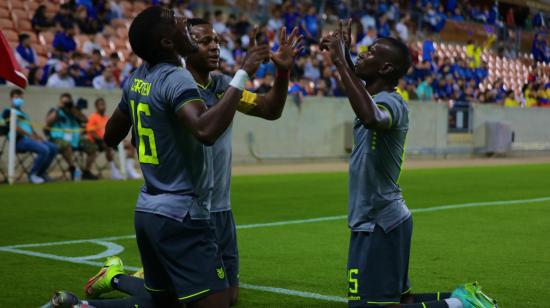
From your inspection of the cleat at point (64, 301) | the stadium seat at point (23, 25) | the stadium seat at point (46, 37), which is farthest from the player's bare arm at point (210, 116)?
the stadium seat at point (23, 25)

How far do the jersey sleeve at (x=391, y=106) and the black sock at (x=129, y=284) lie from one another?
2.06m

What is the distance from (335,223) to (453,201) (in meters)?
3.60

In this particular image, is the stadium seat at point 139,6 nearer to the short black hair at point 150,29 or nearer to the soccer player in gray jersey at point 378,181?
the soccer player in gray jersey at point 378,181

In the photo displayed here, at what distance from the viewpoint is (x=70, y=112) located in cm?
1702

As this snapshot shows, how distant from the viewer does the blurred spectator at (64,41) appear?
67.2 ft

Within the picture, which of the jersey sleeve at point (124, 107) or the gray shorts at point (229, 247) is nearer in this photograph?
the jersey sleeve at point (124, 107)

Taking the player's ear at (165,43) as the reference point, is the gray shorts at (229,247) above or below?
below

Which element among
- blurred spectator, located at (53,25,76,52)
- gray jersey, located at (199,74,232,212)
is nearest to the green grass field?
gray jersey, located at (199,74,232,212)

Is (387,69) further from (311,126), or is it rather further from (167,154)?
(311,126)

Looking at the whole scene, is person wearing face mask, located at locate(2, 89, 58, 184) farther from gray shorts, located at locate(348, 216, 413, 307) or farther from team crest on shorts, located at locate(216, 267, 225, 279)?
team crest on shorts, located at locate(216, 267, 225, 279)

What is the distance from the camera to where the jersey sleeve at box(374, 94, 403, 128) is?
194 inches

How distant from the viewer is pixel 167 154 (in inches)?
172

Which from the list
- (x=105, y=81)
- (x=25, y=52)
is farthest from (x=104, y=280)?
(x=25, y=52)

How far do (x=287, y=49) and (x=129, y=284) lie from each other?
6.76 ft
